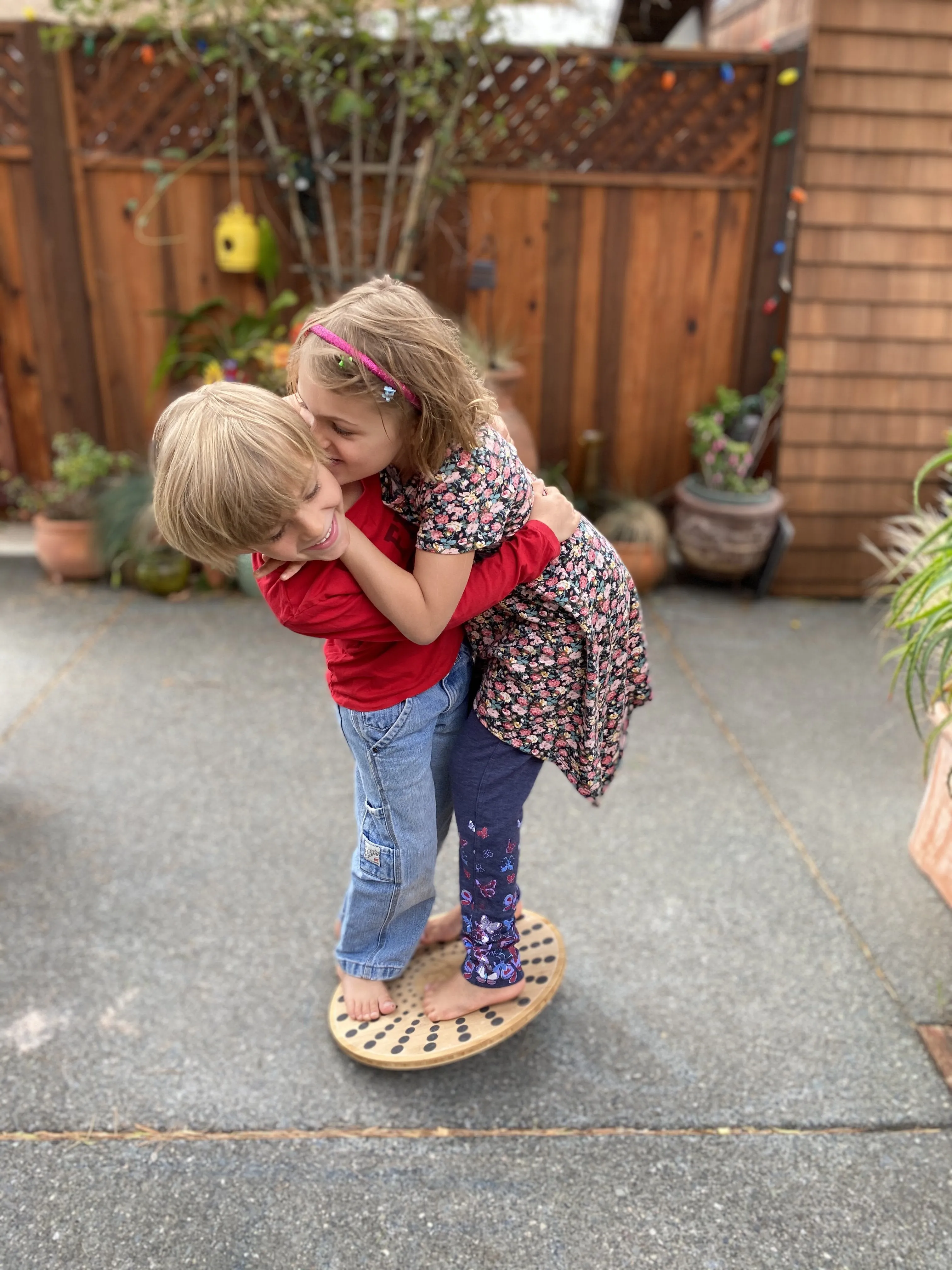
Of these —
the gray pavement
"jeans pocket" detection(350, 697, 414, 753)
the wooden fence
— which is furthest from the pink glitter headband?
the wooden fence

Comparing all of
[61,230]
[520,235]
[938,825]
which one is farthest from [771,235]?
[61,230]

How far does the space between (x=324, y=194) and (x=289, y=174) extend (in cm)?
15

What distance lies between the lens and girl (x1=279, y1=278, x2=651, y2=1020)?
3.92 feet

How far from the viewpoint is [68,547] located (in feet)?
12.9

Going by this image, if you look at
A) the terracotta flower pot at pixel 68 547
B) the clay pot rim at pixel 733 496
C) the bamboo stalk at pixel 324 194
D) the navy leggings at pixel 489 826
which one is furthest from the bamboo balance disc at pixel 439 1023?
the bamboo stalk at pixel 324 194

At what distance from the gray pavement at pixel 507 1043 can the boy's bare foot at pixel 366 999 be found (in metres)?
0.10

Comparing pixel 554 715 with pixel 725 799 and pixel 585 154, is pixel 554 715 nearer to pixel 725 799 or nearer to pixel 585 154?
pixel 725 799

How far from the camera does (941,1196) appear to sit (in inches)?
57.9

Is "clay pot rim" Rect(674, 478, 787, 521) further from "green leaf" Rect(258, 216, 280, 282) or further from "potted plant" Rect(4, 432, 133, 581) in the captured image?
"potted plant" Rect(4, 432, 133, 581)

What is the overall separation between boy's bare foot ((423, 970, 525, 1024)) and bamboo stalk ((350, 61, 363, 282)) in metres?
3.07

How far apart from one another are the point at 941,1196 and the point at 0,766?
2366 millimetres

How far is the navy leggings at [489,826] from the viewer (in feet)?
5.11

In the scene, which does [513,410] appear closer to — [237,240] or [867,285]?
[237,240]

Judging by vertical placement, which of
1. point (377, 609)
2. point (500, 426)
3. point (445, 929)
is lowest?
point (445, 929)
